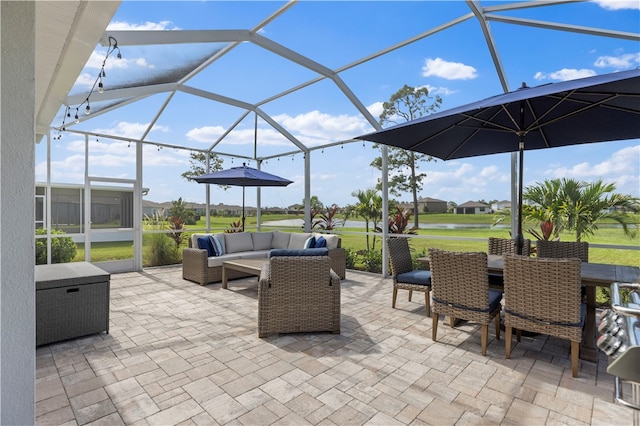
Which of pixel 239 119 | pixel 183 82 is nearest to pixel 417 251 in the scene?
pixel 239 119

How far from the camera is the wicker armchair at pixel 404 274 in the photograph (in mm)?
4285

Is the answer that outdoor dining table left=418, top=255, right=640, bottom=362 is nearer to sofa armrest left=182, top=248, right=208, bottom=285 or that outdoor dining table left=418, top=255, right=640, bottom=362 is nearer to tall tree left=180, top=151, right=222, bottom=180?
sofa armrest left=182, top=248, right=208, bottom=285

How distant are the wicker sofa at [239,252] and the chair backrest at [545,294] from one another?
349 cm

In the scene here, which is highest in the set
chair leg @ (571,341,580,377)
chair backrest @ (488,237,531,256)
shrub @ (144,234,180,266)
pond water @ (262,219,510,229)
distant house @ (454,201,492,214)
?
distant house @ (454,201,492,214)

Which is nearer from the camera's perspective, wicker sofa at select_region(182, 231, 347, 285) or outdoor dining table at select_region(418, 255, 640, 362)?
outdoor dining table at select_region(418, 255, 640, 362)

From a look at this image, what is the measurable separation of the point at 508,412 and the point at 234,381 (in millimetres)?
2092

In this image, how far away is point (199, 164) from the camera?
29.6 feet

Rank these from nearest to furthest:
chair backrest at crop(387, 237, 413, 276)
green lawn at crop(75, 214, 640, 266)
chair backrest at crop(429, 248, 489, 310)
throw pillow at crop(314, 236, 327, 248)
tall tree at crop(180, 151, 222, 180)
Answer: chair backrest at crop(429, 248, 489, 310) < chair backrest at crop(387, 237, 413, 276) < green lawn at crop(75, 214, 640, 266) < throw pillow at crop(314, 236, 327, 248) < tall tree at crop(180, 151, 222, 180)

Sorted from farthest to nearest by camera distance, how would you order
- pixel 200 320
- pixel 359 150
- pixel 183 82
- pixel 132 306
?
1. pixel 359 150
2. pixel 183 82
3. pixel 132 306
4. pixel 200 320

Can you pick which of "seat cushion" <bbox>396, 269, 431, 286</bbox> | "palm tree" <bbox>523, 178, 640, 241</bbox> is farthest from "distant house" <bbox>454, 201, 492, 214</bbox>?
"seat cushion" <bbox>396, 269, 431, 286</bbox>

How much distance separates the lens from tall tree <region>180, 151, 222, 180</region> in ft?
28.8

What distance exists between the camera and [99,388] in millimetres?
2598

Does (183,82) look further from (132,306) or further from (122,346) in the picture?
(122,346)

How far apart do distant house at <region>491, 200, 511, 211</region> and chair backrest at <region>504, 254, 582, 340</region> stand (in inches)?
124
